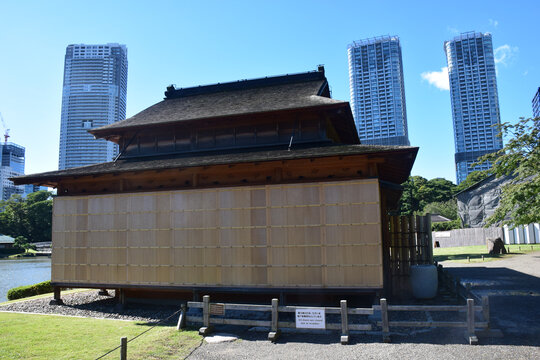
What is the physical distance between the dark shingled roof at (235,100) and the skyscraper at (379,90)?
9367 cm

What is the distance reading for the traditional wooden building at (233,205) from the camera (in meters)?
11.3

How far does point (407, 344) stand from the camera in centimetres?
829

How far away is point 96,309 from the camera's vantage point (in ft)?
45.7

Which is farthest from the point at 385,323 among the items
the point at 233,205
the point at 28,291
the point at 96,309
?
the point at 28,291

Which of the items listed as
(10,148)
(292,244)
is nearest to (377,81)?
(292,244)

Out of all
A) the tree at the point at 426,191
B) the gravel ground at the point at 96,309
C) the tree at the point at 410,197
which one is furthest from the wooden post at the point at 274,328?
the tree at the point at 426,191

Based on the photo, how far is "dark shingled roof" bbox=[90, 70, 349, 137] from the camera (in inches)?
571

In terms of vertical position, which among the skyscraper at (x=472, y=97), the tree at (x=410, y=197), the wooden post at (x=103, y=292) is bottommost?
the wooden post at (x=103, y=292)

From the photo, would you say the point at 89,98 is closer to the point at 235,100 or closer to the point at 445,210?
the point at 445,210

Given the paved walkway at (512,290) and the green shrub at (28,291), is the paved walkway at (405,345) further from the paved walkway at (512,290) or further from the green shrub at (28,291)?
the green shrub at (28,291)

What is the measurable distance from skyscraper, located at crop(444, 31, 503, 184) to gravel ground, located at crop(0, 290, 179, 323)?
11069cm

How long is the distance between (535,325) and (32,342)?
13026mm

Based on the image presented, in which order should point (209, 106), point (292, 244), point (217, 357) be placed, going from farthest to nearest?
point (209, 106) < point (292, 244) < point (217, 357)

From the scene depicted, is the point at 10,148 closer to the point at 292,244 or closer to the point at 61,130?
the point at 61,130
